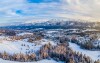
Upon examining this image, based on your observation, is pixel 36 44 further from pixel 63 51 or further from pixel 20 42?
pixel 63 51

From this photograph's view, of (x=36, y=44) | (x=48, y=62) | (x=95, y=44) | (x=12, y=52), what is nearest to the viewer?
(x=48, y=62)

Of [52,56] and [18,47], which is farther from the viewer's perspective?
[18,47]

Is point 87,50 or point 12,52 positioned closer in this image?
point 12,52

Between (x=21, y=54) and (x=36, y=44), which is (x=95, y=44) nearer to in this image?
(x=36, y=44)

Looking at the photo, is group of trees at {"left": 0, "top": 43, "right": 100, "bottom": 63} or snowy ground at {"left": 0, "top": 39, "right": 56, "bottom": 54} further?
snowy ground at {"left": 0, "top": 39, "right": 56, "bottom": 54}

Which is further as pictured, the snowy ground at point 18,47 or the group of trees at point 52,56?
the snowy ground at point 18,47

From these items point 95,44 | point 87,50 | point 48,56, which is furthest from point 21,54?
point 95,44

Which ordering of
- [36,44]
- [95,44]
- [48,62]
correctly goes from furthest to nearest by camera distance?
[95,44], [36,44], [48,62]

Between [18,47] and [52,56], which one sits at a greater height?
[18,47]

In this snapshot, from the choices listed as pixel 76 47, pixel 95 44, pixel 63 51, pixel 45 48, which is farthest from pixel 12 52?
pixel 95 44
